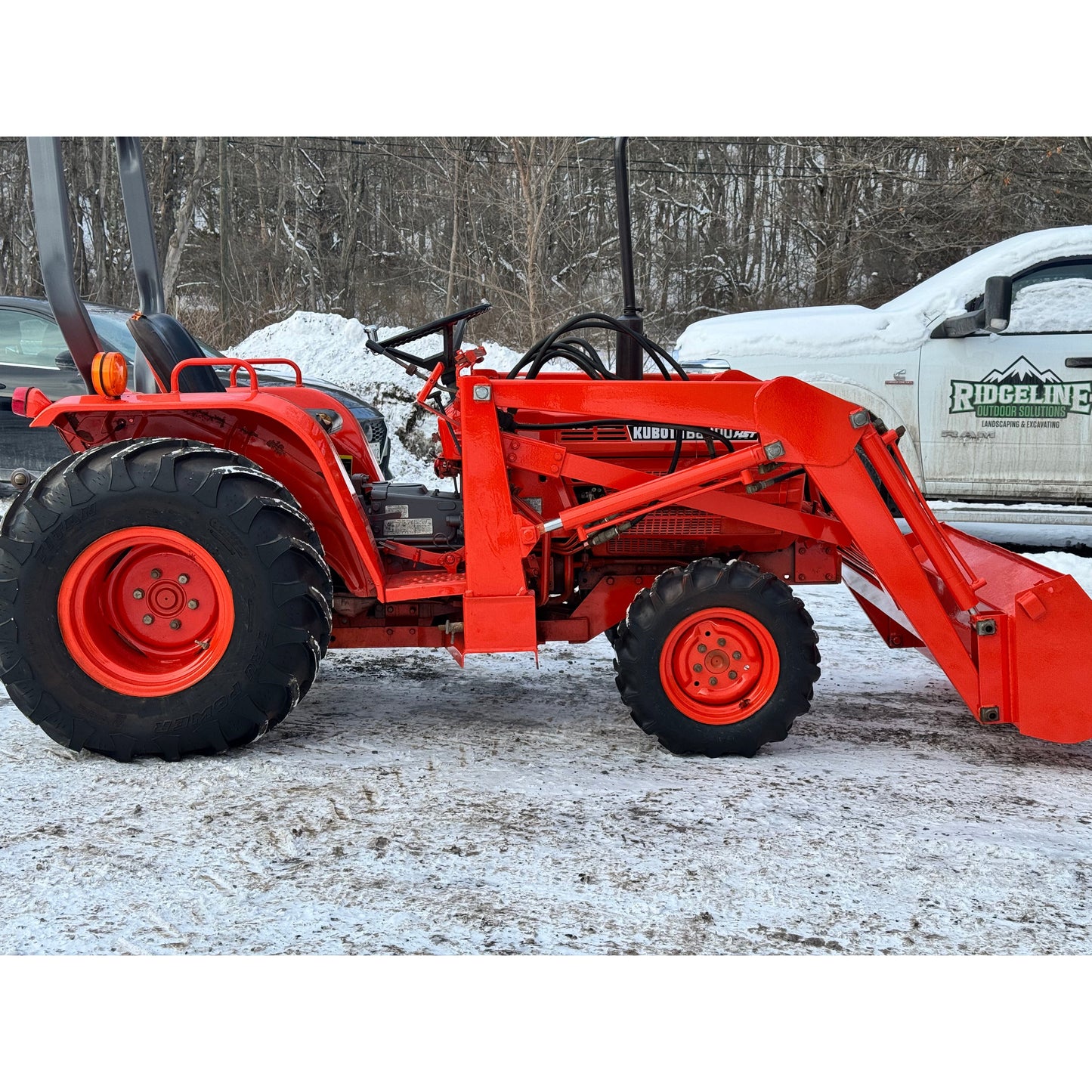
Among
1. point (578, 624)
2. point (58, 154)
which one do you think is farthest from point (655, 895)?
point (58, 154)

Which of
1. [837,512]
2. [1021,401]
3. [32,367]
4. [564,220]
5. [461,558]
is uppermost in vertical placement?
[564,220]

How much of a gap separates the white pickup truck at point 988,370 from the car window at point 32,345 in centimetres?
437

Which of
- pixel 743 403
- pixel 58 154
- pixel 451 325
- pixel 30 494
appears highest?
pixel 58 154

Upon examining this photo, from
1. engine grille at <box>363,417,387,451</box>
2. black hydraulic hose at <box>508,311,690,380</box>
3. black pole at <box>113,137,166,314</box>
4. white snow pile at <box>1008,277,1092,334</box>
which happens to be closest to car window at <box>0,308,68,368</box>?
engine grille at <box>363,417,387,451</box>

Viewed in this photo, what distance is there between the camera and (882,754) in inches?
140

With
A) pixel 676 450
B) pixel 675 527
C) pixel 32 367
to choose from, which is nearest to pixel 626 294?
pixel 676 450

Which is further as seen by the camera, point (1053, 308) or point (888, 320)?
point (888, 320)

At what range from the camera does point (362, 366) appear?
10.4 meters

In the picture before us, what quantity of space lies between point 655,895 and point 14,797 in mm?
1808

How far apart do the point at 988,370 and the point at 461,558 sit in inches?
180

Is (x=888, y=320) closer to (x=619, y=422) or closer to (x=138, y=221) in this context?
(x=619, y=422)

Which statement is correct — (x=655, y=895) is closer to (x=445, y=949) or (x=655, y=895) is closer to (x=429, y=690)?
(x=445, y=949)

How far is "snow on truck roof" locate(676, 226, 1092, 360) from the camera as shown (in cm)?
701

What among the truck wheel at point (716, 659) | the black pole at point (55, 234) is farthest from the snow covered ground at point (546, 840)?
the black pole at point (55, 234)
